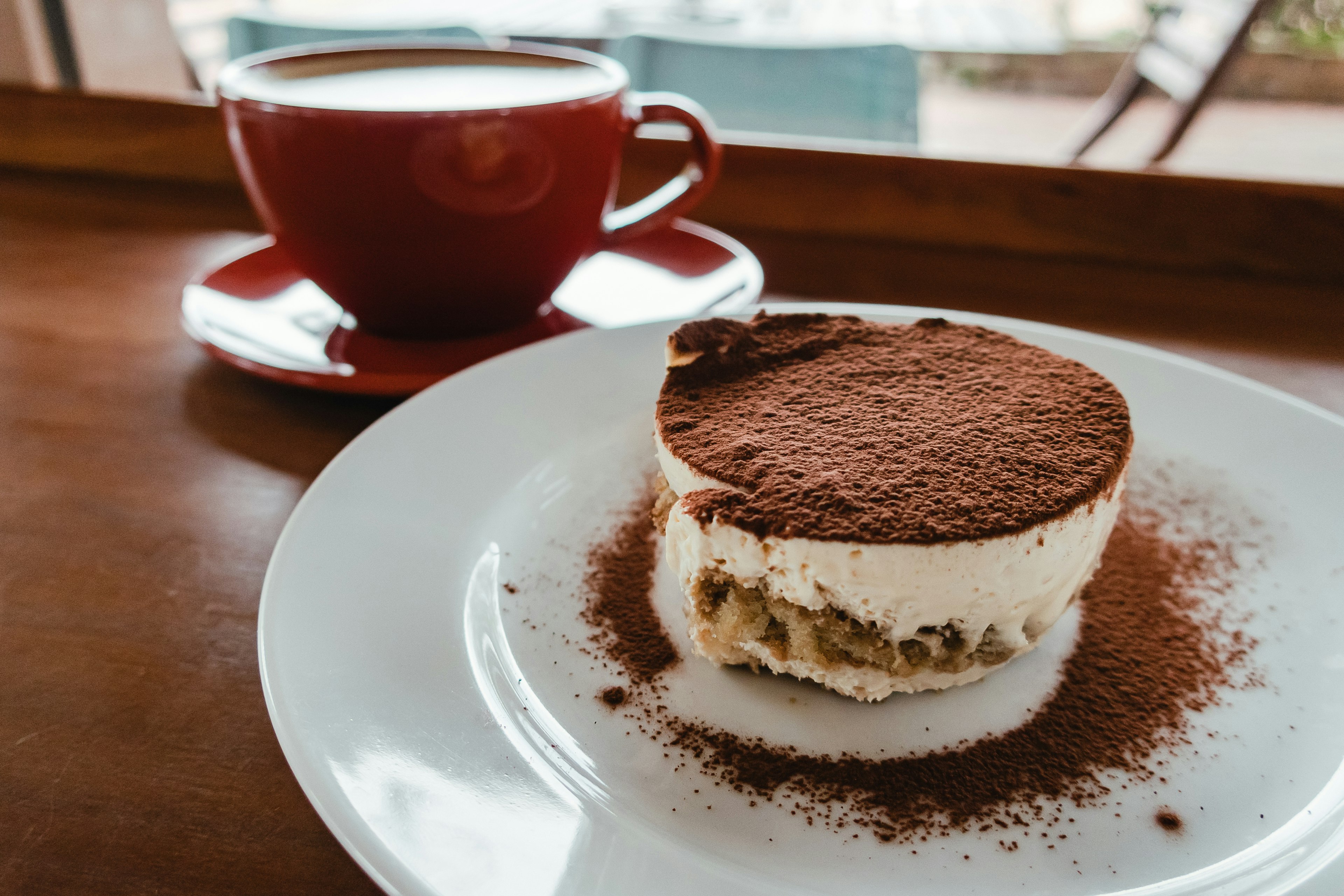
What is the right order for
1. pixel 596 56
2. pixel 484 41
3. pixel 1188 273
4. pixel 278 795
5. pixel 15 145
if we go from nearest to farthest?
1. pixel 278 795
2. pixel 596 56
3. pixel 1188 273
4. pixel 15 145
5. pixel 484 41

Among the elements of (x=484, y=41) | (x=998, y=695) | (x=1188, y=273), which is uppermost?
(x=484, y=41)

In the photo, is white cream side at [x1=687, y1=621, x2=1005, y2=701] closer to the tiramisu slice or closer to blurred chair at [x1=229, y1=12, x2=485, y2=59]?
the tiramisu slice

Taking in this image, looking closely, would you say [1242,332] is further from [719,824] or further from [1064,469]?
[719,824]

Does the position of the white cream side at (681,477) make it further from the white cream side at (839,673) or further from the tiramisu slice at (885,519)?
the white cream side at (839,673)

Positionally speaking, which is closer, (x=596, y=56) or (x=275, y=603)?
A: (x=275, y=603)

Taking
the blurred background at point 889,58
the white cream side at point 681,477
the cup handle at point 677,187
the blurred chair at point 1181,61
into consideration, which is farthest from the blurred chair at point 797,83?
the white cream side at point 681,477

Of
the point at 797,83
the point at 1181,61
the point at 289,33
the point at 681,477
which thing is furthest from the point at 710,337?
the point at 1181,61

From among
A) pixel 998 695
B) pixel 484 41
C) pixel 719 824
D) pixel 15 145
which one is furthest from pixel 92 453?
pixel 484 41
